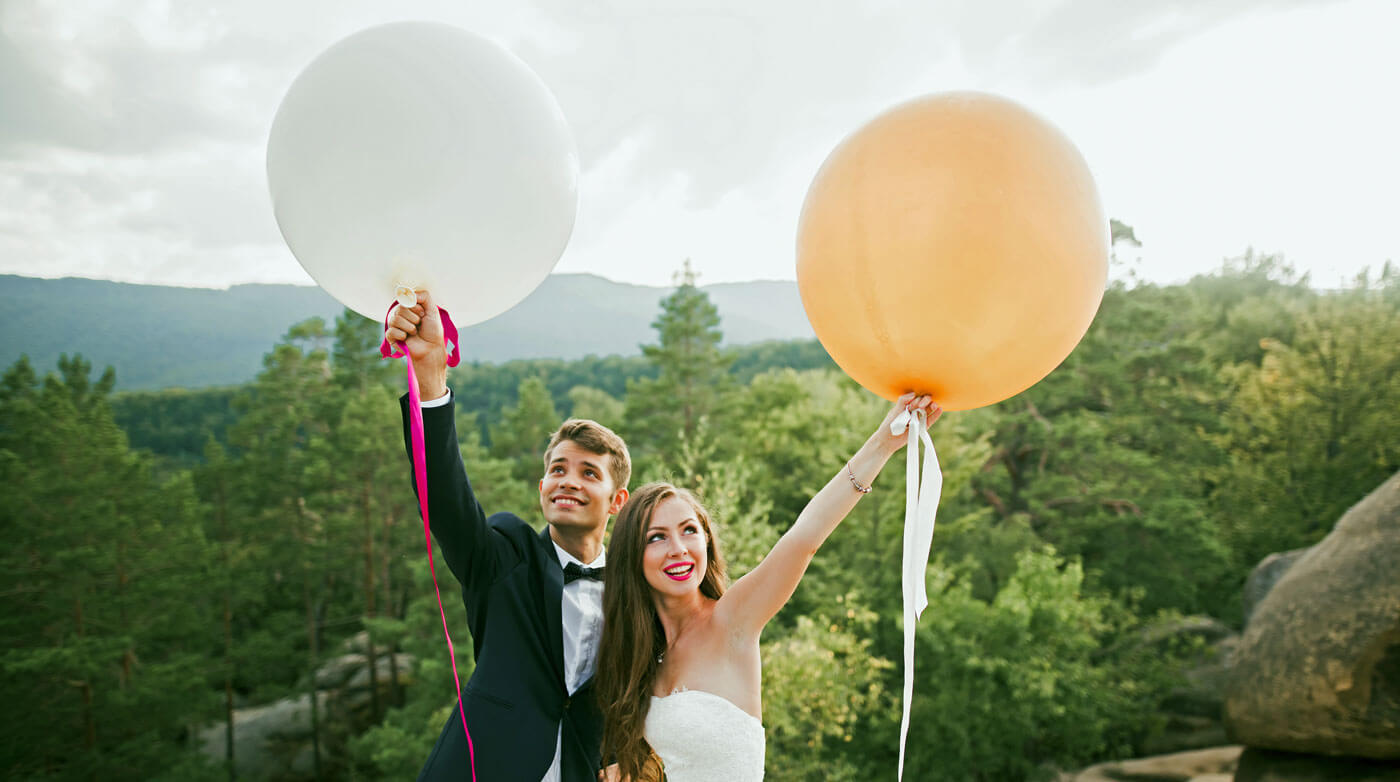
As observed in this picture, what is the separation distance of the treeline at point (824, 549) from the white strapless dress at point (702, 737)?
1005 cm

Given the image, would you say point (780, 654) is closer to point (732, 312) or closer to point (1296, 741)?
point (1296, 741)

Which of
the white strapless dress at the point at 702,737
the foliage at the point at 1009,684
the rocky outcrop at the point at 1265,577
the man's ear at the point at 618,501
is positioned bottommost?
the foliage at the point at 1009,684

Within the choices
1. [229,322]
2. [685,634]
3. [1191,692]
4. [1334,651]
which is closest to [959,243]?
[685,634]

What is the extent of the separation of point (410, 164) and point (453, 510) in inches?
31.8

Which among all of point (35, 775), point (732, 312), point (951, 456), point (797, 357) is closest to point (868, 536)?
point (951, 456)

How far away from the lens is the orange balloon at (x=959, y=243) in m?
1.80

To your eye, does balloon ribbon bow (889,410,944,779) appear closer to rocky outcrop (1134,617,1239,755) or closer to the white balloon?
the white balloon

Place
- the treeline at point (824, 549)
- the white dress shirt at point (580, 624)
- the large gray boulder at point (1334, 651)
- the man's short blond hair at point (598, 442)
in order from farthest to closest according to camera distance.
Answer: the treeline at point (824, 549), the large gray boulder at point (1334, 651), the man's short blond hair at point (598, 442), the white dress shirt at point (580, 624)

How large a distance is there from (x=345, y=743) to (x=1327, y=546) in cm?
2191

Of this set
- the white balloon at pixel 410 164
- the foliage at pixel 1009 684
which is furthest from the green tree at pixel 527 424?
the white balloon at pixel 410 164

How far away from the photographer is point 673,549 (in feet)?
7.12

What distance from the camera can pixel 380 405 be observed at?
2133cm

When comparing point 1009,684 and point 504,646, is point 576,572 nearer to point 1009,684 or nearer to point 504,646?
point 504,646

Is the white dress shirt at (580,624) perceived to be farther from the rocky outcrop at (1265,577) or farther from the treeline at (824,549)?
the rocky outcrop at (1265,577)
